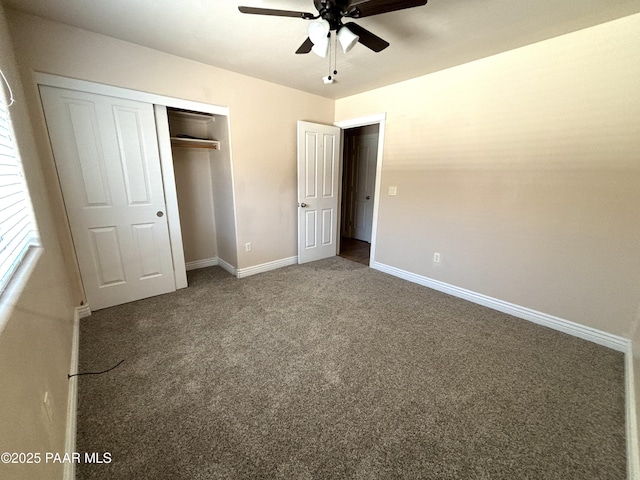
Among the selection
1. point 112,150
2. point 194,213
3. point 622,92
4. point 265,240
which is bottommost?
point 265,240

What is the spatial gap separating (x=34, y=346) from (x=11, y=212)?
68 centimetres

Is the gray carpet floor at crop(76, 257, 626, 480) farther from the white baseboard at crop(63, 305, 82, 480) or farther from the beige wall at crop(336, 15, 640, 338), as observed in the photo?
the beige wall at crop(336, 15, 640, 338)

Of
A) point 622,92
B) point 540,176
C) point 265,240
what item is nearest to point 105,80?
point 265,240

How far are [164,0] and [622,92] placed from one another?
323 centimetres

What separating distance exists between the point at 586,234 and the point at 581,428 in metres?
1.46

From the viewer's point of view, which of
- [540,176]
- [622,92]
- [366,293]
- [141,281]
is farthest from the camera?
[366,293]

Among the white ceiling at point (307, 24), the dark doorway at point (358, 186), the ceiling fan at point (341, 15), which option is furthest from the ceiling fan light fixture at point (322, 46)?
the dark doorway at point (358, 186)

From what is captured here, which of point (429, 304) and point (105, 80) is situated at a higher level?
point (105, 80)

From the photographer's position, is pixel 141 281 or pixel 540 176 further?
pixel 141 281

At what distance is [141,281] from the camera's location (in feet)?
8.60

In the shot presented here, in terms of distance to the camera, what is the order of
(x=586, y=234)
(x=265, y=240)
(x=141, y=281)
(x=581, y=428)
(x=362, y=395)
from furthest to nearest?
(x=265, y=240)
(x=141, y=281)
(x=586, y=234)
(x=362, y=395)
(x=581, y=428)

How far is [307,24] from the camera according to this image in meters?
1.84

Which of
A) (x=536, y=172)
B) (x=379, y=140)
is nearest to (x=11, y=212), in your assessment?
(x=379, y=140)

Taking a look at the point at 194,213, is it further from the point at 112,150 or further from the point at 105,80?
the point at 105,80
